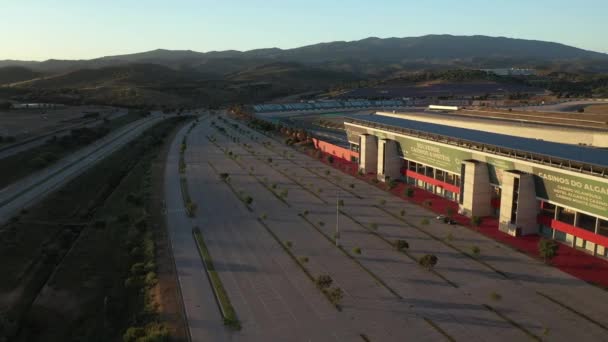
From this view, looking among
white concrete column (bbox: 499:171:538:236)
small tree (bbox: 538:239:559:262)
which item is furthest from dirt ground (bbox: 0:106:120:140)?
small tree (bbox: 538:239:559:262)

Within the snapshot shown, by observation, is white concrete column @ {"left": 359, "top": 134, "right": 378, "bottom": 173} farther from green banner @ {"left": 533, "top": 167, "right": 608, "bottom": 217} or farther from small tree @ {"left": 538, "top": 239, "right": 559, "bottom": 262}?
small tree @ {"left": 538, "top": 239, "right": 559, "bottom": 262}

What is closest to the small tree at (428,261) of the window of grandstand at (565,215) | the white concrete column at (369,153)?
the window of grandstand at (565,215)

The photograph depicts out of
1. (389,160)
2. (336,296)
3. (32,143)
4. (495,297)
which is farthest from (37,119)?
(495,297)

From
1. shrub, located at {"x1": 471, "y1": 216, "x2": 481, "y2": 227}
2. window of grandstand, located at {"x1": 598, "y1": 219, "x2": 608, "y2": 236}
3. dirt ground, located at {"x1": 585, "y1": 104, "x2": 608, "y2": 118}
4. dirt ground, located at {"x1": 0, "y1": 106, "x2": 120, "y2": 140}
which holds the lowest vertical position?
shrub, located at {"x1": 471, "y1": 216, "x2": 481, "y2": 227}

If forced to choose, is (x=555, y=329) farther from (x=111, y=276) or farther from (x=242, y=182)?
(x=242, y=182)

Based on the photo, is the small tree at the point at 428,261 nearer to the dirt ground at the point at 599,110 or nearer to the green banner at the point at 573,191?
the green banner at the point at 573,191

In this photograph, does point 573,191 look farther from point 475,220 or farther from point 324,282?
point 324,282

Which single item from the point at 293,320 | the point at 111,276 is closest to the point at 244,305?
the point at 293,320
